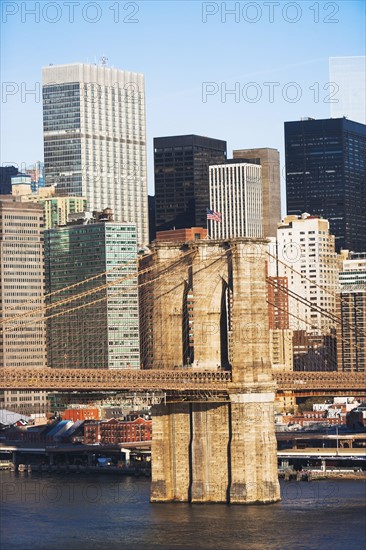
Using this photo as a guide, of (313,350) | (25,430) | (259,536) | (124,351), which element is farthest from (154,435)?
(313,350)

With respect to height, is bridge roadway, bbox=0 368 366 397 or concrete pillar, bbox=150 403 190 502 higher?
bridge roadway, bbox=0 368 366 397

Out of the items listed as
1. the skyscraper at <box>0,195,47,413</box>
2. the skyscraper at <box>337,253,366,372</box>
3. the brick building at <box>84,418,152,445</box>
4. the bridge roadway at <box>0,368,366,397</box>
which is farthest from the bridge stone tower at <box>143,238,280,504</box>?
the skyscraper at <box>0,195,47,413</box>

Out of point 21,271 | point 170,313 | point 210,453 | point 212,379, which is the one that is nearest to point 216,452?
point 210,453

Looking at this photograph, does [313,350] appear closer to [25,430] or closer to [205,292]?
[25,430]

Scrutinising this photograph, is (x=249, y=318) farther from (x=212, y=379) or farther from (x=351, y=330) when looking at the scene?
(x=351, y=330)

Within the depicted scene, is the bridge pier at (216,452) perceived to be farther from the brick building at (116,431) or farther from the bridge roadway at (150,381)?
the brick building at (116,431)

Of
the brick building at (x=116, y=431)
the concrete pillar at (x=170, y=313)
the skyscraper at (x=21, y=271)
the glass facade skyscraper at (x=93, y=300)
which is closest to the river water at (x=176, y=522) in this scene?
the concrete pillar at (x=170, y=313)

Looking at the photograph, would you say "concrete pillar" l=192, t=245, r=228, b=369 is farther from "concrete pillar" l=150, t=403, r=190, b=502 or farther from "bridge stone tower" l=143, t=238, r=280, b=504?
"concrete pillar" l=150, t=403, r=190, b=502

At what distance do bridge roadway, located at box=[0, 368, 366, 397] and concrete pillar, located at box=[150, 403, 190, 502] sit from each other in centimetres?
191

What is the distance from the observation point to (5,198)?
179m

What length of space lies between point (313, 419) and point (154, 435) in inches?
2147

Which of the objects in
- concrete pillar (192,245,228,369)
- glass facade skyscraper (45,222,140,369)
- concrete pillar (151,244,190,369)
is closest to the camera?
concrete pillar (192,245,228,369)

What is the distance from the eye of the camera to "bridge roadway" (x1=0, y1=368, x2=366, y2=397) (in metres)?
71.1

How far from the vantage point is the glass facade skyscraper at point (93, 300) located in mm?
154875
